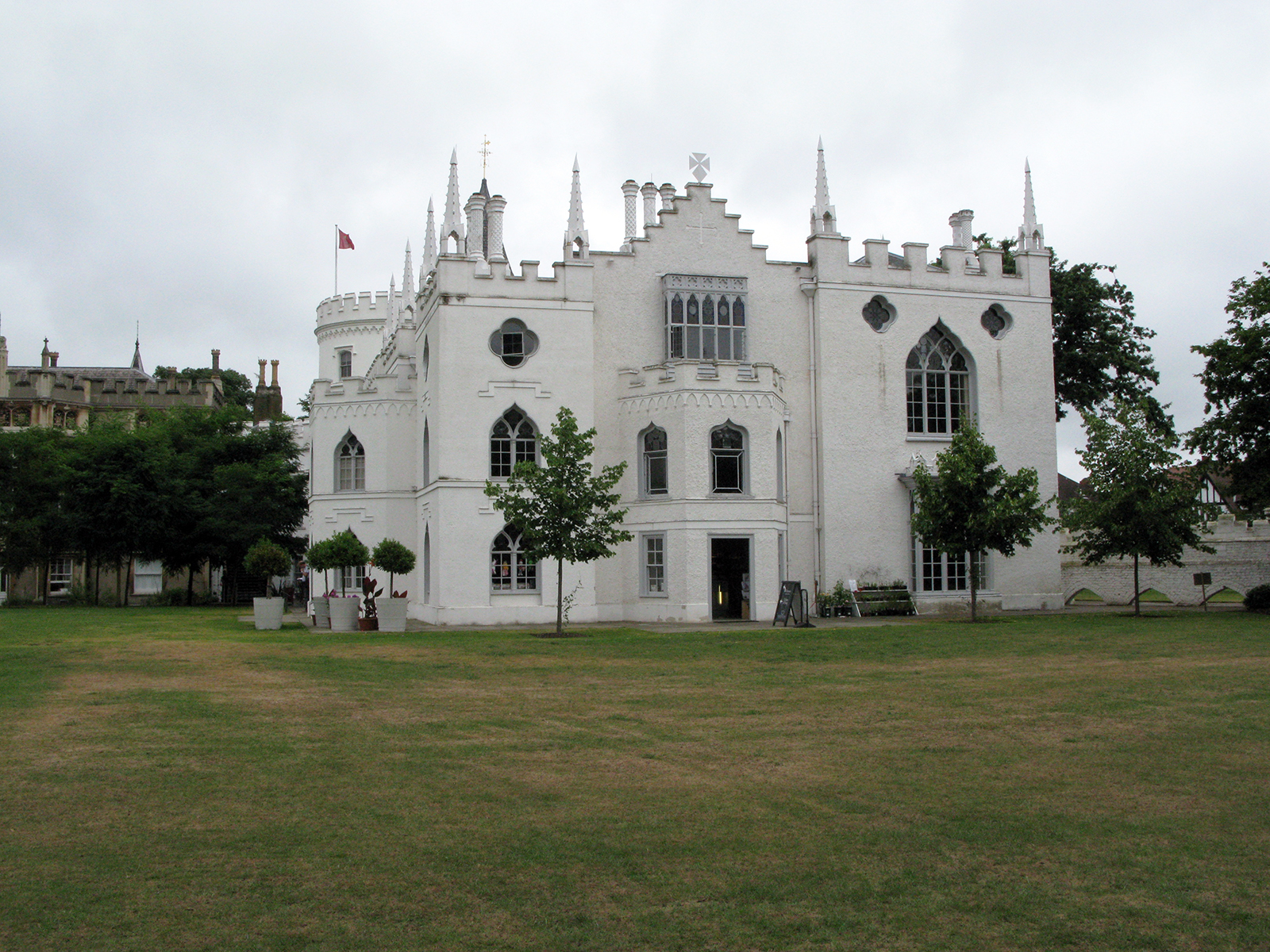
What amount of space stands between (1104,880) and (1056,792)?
2.26 metres

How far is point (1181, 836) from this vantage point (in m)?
7.61

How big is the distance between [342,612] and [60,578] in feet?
109

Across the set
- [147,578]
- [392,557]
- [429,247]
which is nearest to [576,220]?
[429,247]

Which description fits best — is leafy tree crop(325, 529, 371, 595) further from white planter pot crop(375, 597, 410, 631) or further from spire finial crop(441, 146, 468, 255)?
spire finial crop(441, 146, 468, 255)

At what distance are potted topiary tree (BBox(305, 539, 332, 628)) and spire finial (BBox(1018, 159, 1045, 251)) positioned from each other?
79.6 feet

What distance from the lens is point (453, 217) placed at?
35.2 meters

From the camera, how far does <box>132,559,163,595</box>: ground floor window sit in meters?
54.9

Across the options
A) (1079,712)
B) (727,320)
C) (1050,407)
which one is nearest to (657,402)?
(727,320)

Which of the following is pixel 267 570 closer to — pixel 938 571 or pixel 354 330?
pixel 938 571

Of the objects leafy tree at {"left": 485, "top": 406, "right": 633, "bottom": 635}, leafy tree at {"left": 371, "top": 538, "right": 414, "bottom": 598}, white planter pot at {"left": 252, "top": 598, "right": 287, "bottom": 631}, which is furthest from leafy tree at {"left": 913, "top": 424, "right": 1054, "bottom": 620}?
white planter pot at {"left": 252, "top": 598, "right": 287, "bottom": 631}

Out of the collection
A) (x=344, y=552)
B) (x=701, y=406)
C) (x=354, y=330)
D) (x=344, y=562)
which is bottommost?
(x=344, y=562)

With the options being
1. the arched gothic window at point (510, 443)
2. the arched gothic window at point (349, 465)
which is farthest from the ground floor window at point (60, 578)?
the arched gothic window at point (510, 443)

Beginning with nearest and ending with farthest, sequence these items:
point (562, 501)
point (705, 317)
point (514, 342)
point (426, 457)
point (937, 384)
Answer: point (562, 501) < point (514, 342) < point (705, 317) < point (426, 457) < point (937, 384)

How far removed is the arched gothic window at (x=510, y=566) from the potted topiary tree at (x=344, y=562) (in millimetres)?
4489
